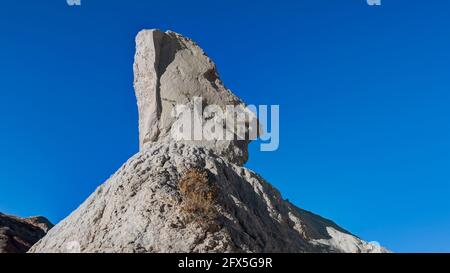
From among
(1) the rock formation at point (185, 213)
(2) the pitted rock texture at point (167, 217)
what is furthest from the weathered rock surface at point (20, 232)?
(2) the pitted rock texture at point (167, 217)

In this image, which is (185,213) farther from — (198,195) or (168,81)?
(168,81)

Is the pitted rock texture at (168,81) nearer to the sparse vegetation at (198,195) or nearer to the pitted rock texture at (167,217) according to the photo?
the pitted rock texture at (167,217)

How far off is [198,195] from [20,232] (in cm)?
2099

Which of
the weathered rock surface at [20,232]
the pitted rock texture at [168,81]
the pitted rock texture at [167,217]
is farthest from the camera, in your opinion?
the weathered rock surface at [20,232]

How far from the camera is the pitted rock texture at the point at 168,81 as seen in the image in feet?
64.8

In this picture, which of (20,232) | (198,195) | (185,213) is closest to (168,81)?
(198,195)

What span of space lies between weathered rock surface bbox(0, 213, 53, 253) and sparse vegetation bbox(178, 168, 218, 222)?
15849 millimetres

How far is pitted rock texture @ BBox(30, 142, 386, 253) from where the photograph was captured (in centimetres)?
984

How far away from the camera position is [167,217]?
10188 millimetres

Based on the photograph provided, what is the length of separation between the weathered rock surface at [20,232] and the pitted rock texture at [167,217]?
44.3ft

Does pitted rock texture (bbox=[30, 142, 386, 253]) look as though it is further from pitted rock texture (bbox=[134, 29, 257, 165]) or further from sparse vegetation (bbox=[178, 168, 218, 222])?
pitted rock texture (bbox=[134, 29, 257, 165])

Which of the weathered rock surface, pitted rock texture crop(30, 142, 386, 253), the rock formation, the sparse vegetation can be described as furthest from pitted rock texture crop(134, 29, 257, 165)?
the weathered rock surface
